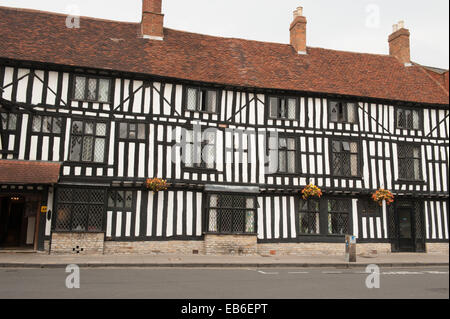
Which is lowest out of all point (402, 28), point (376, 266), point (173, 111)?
point (376, 266)

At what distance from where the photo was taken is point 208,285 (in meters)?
8.54

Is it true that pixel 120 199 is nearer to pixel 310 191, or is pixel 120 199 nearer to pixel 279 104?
pixel 310 191

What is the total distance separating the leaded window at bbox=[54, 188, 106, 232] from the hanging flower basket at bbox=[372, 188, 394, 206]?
11388 millimetres

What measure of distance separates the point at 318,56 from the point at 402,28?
5.16m

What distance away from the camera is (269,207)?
1673 cm

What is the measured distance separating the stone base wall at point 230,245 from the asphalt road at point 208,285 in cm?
463

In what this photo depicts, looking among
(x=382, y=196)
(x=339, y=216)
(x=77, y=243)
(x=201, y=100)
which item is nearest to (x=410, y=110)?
(x=382, y=196)

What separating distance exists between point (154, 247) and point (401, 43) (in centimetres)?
1722

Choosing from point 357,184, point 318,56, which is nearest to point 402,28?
point 318,56

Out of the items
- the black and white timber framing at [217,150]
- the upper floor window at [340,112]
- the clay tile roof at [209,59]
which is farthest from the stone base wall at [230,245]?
the upper floor window at [340,112]

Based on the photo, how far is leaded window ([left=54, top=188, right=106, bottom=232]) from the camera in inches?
573

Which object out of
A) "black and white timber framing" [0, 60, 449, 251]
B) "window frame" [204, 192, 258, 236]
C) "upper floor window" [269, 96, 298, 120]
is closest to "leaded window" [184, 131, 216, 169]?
"black and white timber framing" [0, 60, 449, 251]

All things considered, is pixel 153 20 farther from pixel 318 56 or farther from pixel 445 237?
pixel 445 237

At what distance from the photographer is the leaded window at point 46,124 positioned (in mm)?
14703
